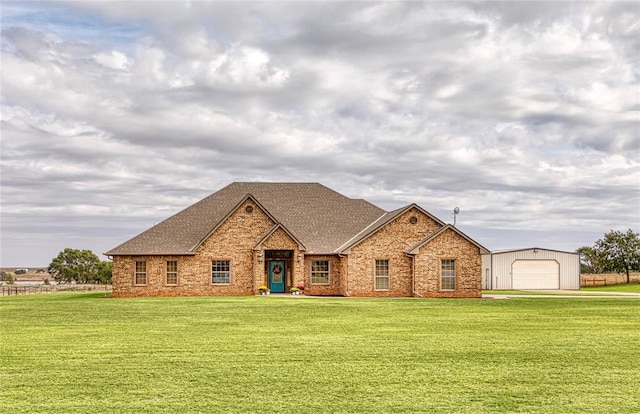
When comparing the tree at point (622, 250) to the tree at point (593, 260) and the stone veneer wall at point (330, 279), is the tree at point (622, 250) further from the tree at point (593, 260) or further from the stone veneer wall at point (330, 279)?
the stone veneer wall at point (330, 279)

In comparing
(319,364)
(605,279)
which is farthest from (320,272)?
Answer: (605,279)

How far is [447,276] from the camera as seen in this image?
1687 inches

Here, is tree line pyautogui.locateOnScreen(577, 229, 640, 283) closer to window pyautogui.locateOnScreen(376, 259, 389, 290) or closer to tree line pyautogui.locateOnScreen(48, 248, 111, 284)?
window pyautogui.locateOnScreen(376, 259, 389, 290)

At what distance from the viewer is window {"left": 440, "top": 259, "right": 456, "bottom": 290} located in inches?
1684

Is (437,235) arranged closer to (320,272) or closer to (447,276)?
(447,276)

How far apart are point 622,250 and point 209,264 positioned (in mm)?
50225

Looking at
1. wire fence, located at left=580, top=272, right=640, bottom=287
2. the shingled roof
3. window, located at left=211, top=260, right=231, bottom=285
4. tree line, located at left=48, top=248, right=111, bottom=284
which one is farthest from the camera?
tree line, located at left=48, top=248, right=111, bottom=284

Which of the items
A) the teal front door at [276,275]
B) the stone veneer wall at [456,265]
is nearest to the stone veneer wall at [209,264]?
the teal front door at [276,275]

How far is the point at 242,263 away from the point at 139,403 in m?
32.8

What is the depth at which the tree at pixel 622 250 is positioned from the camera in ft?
245

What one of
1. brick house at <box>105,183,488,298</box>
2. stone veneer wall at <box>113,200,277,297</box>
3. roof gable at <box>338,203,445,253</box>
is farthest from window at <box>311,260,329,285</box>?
stone veneer wall at <box>113,200,277,297</box>

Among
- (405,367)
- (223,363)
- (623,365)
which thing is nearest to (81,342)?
(223,363)

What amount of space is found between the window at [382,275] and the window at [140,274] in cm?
1410

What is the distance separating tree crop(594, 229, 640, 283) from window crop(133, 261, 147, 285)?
5244 centimetres
